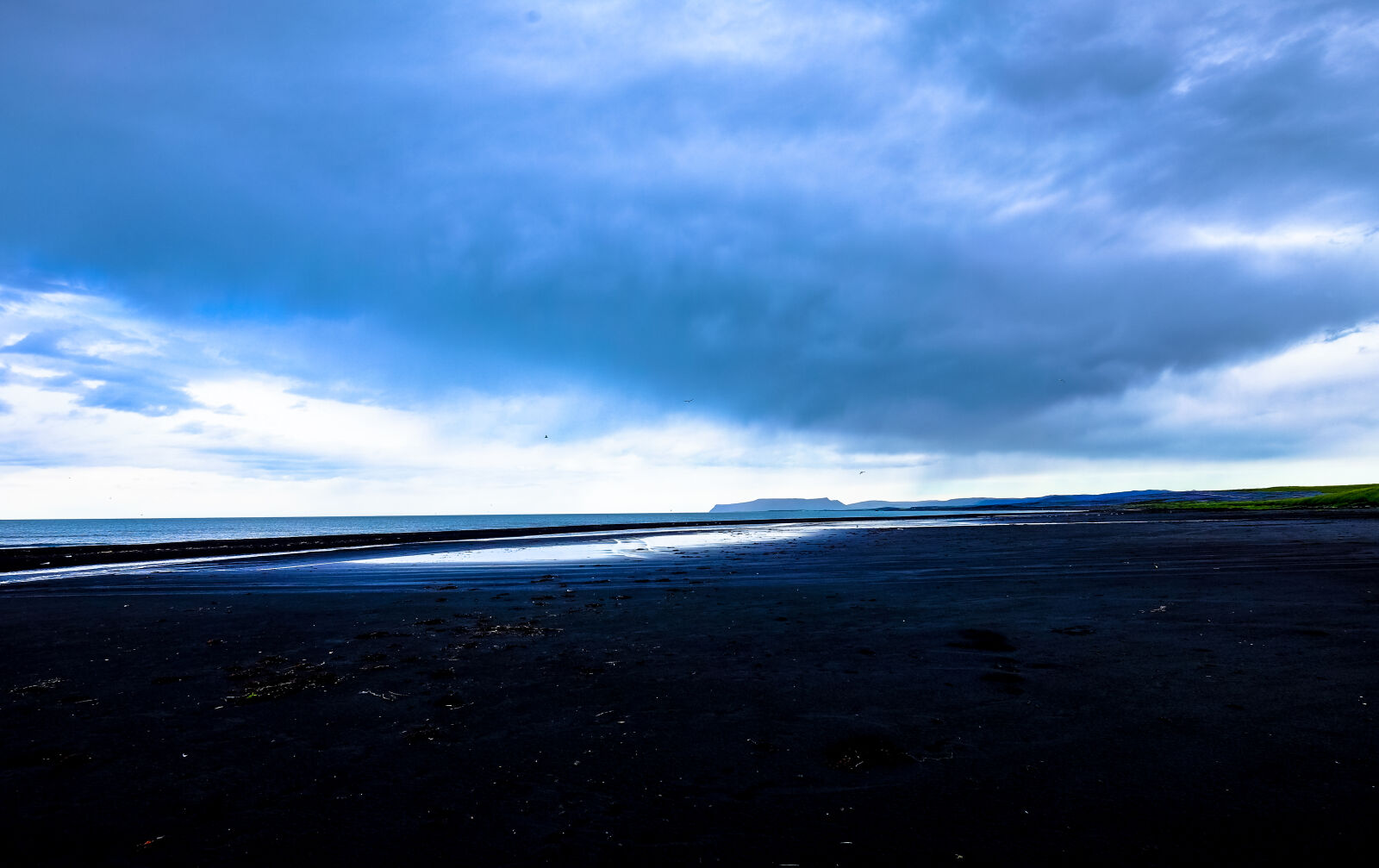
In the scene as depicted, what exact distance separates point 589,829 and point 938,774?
2.99 meters

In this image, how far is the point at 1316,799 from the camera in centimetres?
477

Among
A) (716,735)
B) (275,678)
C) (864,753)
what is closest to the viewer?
(864,753)

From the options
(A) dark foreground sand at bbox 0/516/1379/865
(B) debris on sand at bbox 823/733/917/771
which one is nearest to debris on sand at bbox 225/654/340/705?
(A) dark foreground sand at bbox 0/516/1379/865

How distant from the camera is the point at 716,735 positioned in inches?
265

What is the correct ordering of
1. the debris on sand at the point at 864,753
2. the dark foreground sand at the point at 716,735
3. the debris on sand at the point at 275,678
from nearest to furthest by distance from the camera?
the dark foreground sand at the point at 716,735, the debris on sand at the point at 864,753, the debris on sand at the point at 275,678

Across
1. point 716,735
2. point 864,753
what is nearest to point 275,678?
point 716,735

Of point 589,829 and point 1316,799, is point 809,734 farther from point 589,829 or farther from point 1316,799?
point 1316,799

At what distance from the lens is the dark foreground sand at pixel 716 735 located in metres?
4.59

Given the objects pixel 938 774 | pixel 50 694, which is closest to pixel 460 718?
pixel 938 774

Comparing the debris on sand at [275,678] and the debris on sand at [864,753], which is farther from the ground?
the debris on sand at [275,678]

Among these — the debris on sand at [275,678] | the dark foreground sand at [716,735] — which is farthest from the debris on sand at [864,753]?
the debris on sand at [275,678]

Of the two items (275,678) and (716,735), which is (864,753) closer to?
(716,735)

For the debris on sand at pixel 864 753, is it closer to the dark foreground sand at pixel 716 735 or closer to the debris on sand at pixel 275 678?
the dark foreground sand at pixel 716 735

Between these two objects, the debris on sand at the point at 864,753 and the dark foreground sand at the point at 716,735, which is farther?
the debris on sand at the point at 864,753
